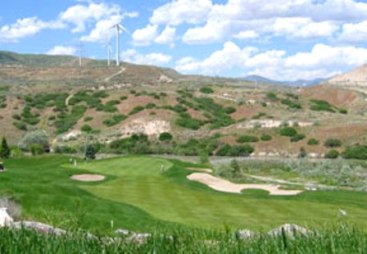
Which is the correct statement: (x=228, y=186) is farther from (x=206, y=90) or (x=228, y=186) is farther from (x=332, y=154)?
(x=206, y=90)

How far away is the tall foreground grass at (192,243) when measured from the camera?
15.9 ft

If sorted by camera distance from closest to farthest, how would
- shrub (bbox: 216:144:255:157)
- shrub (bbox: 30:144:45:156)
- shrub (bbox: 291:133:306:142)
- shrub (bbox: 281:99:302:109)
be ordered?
shrub (bbox: 30:144:45:156)
shrub (bbox: 216:144:255:157)
shrub (bbox: 291:133:306:142)
shrub (bbox: 281:99:302:109)

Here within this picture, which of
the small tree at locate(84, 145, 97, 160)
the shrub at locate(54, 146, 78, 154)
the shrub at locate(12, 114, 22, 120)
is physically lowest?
the shrub at locate(54, 146, 78, 154)

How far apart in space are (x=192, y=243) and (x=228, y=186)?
36.7 metres

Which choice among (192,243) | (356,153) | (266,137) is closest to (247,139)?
(266,137)

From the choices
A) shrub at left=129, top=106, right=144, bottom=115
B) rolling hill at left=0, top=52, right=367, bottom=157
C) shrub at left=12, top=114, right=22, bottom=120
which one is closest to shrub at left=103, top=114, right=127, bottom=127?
rolling hill at left=0, top=52, right=367, bottom=157

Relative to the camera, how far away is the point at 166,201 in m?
32.4

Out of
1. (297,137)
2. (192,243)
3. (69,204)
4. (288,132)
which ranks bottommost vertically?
(297,137)

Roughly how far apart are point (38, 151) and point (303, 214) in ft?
135

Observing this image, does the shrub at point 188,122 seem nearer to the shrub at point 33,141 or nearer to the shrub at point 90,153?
the shrub at point 33,141

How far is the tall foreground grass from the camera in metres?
4.85

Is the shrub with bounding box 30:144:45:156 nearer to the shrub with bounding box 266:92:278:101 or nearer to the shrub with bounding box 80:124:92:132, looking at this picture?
the shrub with bounding box 80:124:92:132

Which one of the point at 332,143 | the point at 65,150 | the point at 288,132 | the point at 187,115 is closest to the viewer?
the point at 332,143

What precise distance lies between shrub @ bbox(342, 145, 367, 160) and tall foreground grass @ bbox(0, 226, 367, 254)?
178ft
